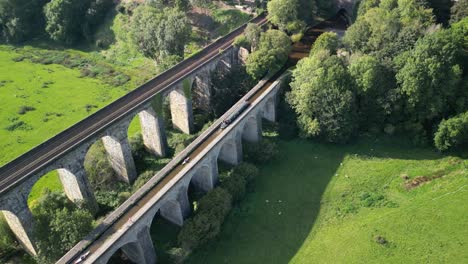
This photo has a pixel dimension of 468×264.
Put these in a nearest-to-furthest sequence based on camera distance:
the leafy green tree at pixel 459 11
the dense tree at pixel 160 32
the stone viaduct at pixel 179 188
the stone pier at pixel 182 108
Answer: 1. the stone viaduct at pixel 179 188
2. the stone pier at pixel 182 108
3. the leafy green tree at pixel 459 11
4. the dense tree at pixel 160 32

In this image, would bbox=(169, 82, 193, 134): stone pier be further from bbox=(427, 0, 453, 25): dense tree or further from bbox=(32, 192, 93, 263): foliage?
bbox=(427, 0, 453, 25): dense tree

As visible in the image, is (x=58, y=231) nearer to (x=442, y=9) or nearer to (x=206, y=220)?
(x=206, y=220)

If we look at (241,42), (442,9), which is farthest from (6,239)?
(442,9)

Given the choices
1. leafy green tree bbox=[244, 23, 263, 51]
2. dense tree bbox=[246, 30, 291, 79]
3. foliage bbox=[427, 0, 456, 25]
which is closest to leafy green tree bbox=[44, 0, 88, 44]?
leafy green tree bbox=[244, 23, 263, 51]

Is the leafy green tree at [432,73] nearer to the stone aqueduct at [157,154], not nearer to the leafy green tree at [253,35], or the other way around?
the stone aqueduct at [157,154]

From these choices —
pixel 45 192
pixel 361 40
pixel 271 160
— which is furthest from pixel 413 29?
pixel 45 192

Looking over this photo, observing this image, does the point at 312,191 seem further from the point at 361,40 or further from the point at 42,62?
the point at 42,62

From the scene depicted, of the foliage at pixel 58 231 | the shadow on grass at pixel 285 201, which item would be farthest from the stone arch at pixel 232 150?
the foliage at pixel 58 231
